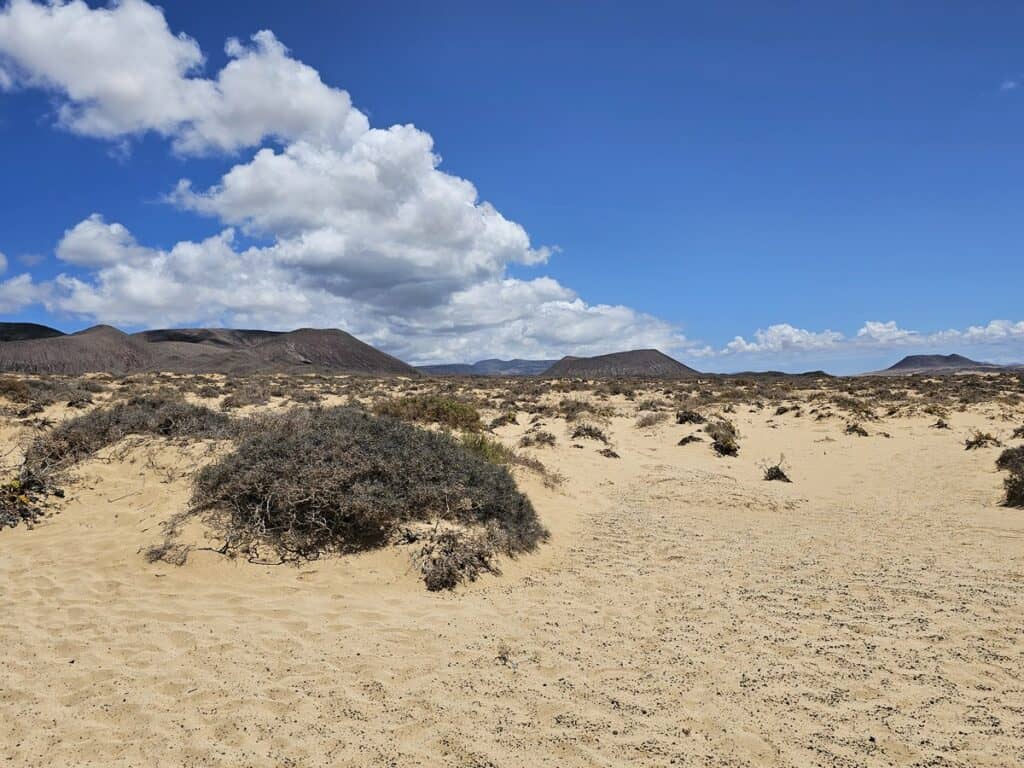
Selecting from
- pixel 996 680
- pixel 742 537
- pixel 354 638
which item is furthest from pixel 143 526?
pixel 996 680

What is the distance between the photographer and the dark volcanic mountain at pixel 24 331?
110125 mm

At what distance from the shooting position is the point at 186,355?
307ft

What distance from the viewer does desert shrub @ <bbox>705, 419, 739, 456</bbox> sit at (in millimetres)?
16406

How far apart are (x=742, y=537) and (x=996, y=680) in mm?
4269

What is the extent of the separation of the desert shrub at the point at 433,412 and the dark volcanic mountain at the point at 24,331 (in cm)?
12690

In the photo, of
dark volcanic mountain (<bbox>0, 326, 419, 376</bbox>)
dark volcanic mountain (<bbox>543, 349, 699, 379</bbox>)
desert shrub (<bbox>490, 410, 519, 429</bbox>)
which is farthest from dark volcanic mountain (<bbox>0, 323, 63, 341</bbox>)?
desert shrub (<bbox>490, 410, 519, 429</bbox>)

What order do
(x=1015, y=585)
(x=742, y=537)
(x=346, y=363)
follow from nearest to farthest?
(x=1015, y=585), (x=742, y=537), (x=346, y=363)

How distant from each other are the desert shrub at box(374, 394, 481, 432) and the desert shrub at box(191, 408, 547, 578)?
239 inches

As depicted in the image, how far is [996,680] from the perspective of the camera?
4.12 m

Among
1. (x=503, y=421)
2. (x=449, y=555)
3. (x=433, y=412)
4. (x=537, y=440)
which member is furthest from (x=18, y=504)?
(x=503, y=421)

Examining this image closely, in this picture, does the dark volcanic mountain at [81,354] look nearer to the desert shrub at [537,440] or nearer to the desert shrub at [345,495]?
the desert shrub at [537,440]

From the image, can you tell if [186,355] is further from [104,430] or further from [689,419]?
[104,430]

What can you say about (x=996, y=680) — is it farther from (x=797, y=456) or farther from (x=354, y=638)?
(x=797, y=456)

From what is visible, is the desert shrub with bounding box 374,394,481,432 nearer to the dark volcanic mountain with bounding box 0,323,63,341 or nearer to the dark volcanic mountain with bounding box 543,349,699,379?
the dark volcanic mountain with bounding box 543,349,699,379
